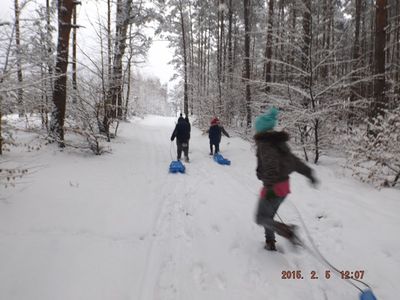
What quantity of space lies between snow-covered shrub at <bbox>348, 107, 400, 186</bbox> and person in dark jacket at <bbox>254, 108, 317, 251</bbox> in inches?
145

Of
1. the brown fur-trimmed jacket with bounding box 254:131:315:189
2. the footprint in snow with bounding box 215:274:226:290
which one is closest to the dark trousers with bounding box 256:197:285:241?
the brown fur-trimmed jacket with bounding box 254:131:315:189

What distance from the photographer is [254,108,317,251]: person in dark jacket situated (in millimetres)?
3197

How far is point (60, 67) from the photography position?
26.6 ft

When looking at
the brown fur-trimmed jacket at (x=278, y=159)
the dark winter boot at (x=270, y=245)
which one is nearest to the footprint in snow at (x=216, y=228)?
the dark winter boot at (x=270, y=245)

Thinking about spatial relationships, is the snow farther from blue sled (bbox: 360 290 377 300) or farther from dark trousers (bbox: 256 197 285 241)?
dark trousers (bbox: 256 197 285 241)

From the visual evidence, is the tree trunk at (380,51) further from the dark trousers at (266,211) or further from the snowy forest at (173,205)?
the dark trousers at (266,211)

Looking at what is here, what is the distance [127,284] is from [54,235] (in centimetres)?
151

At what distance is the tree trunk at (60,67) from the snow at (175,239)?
1.66 meters

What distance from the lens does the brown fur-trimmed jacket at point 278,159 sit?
10.4ft

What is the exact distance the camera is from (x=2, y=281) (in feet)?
9.25

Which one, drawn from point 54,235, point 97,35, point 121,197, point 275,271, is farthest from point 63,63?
point 275,271

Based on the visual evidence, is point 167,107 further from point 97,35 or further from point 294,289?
point 294,289

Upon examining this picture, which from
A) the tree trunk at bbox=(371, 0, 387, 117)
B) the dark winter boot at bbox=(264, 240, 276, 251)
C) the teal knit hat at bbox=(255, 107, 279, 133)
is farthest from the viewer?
the tree trunk at bbox=(371, 0, 387, 117)
